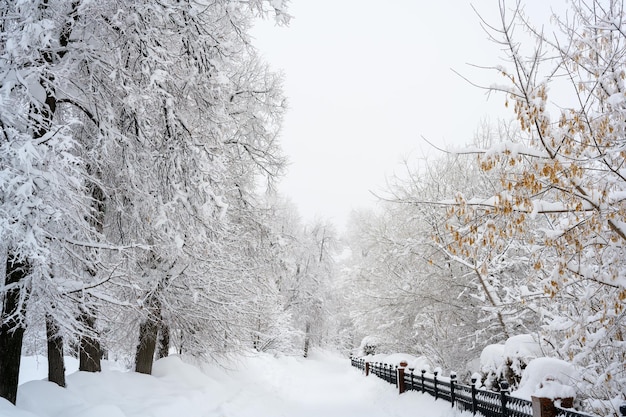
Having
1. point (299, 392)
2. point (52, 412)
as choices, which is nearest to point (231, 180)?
point (52, 412)

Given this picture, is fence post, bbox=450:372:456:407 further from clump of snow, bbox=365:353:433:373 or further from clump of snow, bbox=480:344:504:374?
clump of snow, bbox=365:353:433:373

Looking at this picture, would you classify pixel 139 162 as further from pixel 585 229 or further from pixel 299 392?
pixel 299 392

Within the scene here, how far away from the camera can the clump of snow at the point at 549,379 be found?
19.4 ft

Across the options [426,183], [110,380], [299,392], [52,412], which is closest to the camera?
[52,412]

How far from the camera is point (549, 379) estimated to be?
639 centimetres

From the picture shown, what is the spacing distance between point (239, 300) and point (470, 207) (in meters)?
7.57

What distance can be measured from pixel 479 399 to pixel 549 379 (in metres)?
2.54

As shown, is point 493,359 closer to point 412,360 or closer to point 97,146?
point 97,146

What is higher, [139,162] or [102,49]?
[102,49]

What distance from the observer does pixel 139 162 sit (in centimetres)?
688

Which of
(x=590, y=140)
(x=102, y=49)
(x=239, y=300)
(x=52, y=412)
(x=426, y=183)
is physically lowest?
(x=52, y=412)

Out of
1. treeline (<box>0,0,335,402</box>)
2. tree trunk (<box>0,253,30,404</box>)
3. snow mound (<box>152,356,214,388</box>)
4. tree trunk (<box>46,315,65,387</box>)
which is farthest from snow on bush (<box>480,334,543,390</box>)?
tree trunk (<box>0,253,30,404</box>)

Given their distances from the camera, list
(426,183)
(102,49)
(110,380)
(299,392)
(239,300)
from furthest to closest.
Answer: (426,183) < (299,392) < (239,300) < (110,380) < (102,49)

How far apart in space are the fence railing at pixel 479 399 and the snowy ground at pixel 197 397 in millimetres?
291
